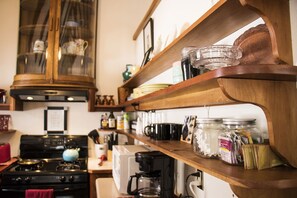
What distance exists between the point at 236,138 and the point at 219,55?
0.30 meters

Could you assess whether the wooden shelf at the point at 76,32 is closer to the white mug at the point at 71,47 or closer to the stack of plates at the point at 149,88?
the white mug at the point at 71,47

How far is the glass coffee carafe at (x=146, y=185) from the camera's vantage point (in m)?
1.60

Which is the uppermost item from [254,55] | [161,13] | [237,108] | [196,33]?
[161,13]

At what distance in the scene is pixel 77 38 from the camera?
2.85 m

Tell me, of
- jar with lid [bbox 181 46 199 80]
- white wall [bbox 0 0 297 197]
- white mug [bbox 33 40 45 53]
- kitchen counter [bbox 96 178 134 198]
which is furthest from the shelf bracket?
white mug [bbox 33 40 45 53]

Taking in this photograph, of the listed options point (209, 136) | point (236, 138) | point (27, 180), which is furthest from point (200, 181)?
point (27, 180)

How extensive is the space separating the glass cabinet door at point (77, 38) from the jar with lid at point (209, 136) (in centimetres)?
205

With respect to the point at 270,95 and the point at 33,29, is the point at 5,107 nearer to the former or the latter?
the point at 33,29

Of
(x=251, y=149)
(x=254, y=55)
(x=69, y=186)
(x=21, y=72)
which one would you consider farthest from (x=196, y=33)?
(x=21, y=72)

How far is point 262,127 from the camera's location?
2.85 feet

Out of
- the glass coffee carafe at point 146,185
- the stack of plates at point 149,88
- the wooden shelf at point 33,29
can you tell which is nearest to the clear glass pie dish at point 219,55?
the stack of plates at point 149,88

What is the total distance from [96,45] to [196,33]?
2.27m

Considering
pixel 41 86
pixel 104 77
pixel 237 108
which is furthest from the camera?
pixel 104 77

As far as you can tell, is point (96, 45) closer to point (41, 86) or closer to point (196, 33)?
point (41, 86)
